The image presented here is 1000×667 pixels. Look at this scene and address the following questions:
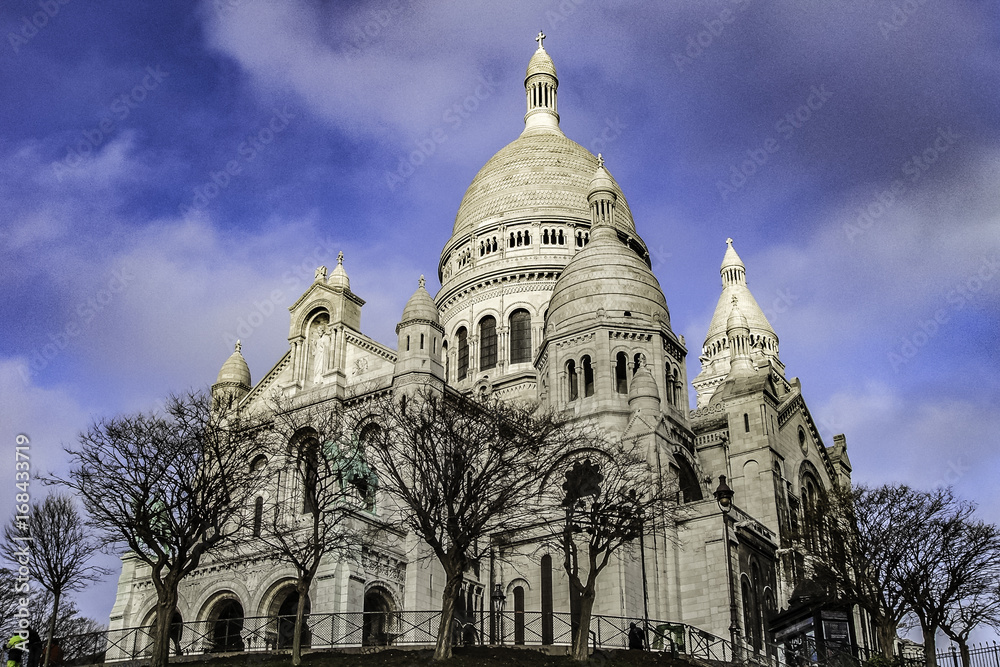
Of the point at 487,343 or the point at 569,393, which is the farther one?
the point at 487,343

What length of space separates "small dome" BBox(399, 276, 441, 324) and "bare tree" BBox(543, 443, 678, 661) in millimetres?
9508

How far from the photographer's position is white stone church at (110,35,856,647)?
148ft

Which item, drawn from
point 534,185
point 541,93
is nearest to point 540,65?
point 541,93

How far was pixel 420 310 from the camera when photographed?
50938 millimetres

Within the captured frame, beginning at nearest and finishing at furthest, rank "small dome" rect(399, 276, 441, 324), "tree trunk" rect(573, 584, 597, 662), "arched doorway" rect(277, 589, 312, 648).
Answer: "tree trunk" rect(573, 584, 597, 662), "arched doorway" rect(277, 589, 312, 648), "small dome" rect(399, 276, 441, 324)

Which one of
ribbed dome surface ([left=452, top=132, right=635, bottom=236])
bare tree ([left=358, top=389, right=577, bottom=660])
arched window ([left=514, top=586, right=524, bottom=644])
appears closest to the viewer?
bare tree ([left=358, top=389, right=577, bottom=660])

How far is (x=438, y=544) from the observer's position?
1363 inches

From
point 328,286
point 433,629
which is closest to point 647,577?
point 433,629

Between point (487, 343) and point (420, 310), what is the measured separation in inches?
821

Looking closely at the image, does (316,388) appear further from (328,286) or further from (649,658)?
(649,658)

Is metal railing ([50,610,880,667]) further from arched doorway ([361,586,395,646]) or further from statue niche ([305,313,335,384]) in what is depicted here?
statue niche ([305,313,335,384])

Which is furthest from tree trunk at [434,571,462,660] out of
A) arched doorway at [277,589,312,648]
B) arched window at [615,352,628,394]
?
arched window at [615,352,628,394]

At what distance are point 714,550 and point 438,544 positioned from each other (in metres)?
17.0

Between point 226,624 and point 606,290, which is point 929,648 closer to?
point 606,290
